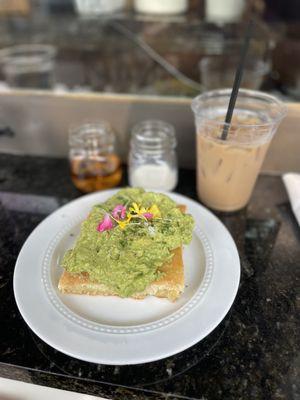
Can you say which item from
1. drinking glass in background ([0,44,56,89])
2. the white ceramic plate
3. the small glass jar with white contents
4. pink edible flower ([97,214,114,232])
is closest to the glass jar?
the small glass jar with white contents

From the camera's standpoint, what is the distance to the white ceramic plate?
0.51 metres

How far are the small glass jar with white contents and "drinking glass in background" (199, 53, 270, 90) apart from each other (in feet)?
0.85

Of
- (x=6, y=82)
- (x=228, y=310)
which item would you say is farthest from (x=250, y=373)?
(x=6, y=82)

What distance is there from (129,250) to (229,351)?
0.22m

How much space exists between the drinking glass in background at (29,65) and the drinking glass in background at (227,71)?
50 centimetres

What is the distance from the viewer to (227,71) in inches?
39.9

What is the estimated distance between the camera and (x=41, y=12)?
3.55ft

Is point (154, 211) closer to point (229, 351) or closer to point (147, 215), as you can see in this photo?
point (147, 215)

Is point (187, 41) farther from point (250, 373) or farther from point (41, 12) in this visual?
point (250, 373)

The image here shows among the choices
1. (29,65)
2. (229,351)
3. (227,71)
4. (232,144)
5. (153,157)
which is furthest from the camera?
(29,65)

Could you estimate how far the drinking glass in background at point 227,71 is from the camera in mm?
982

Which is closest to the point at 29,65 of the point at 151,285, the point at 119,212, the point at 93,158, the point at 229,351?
the point at 93,158

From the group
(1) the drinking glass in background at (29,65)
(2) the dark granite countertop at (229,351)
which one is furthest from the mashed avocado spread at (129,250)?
(1) the drinking glass in background at (29,65)

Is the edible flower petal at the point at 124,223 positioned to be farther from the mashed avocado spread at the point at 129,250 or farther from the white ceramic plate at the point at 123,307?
the white ceramic plate at the point at 123,307
